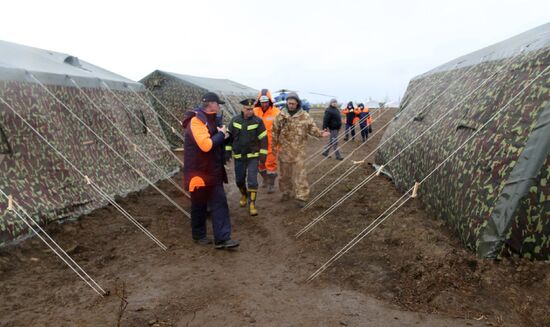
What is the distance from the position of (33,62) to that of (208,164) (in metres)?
4.50

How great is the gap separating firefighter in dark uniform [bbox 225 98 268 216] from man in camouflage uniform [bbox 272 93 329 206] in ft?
1.34

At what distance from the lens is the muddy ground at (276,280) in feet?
10.8

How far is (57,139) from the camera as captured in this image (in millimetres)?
6172

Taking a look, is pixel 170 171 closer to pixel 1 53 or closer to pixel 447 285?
pixel 1 53

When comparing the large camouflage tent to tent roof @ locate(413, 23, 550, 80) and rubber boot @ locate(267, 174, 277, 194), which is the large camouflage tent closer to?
rubber boot @ locate(267, 174, 277, 194)

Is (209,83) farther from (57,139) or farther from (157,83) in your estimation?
(57,139)

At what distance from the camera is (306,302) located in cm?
363

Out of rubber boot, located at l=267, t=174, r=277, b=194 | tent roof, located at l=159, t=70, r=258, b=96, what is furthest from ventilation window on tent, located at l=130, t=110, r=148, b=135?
tent roof, located at l=159, t=70, r=258, b=96

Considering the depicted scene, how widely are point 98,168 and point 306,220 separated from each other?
13.0ft

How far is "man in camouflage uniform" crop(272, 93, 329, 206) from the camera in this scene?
6809 mm

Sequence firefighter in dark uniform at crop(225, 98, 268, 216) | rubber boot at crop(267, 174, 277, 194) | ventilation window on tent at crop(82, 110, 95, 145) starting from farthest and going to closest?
1. rubber boot at crop(267, 174, 277, 194)
2. ventilation window on tent at crop(82, 110, 95, 145)
3. firefighter in dark uniform at crop(225, 98, 268, 216)

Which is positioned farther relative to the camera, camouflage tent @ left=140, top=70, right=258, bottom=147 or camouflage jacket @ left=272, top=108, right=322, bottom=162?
camouflage tent @ left=140, top=70, right=258, bottom=147

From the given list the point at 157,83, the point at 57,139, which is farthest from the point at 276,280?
the point at 157,83

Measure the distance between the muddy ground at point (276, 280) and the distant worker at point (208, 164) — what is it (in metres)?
0.41
